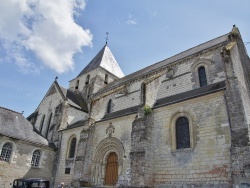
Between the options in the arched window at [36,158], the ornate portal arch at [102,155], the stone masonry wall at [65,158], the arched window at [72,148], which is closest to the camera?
the ornate portal arch at [102,155]

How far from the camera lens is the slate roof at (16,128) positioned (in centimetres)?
1533

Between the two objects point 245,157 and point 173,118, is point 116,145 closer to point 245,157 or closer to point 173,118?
point 173,118

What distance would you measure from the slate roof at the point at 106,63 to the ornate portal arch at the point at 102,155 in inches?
563

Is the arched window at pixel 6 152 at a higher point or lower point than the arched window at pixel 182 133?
lower

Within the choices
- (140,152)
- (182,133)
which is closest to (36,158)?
(140,152)

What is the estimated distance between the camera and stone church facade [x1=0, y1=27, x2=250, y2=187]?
868cm

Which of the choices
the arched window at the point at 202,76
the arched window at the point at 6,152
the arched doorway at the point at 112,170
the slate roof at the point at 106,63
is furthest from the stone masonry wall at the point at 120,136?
the slate roof at the point at 106,63

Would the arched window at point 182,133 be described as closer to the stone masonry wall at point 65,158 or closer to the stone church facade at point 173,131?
the stone church facade at point 173,131

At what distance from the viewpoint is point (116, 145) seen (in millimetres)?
12805

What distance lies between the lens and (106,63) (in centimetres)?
2777

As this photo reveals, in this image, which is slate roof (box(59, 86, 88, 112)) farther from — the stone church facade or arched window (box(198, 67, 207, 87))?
arched window (box(198, 67, 207, 87))

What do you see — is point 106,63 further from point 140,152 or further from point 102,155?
point 140,152

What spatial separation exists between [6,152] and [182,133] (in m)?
12.0

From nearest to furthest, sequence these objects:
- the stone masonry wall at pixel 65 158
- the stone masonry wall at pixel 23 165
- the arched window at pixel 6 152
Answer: the stone masonry wall at pixel 23 165 < the arched window at pixel 6 152 < the stone masonry wall at pixel 65 158
